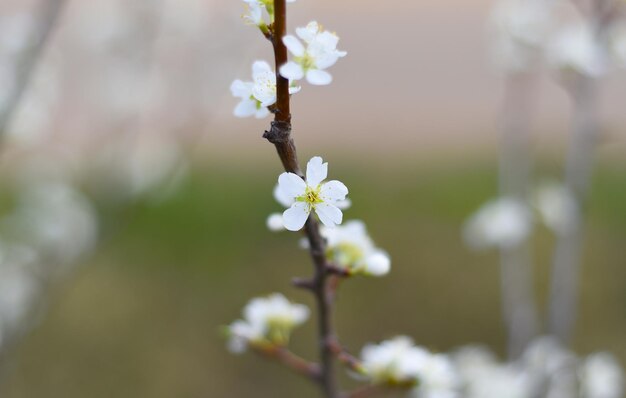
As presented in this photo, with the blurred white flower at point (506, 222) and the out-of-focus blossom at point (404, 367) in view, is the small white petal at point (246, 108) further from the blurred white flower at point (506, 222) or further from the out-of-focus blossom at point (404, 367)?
the blurred white flower at point (506, 222)

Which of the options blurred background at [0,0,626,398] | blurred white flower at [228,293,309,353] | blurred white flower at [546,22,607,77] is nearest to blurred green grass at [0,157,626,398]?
blurred background at [0,0,626,398]

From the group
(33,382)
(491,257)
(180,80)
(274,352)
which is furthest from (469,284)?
(274,352)

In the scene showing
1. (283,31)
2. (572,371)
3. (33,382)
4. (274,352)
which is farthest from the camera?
(33,382)

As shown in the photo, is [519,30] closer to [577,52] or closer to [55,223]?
[577,52]

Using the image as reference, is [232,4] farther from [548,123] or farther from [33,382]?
[548,123]

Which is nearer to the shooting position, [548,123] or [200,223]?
[200,223]

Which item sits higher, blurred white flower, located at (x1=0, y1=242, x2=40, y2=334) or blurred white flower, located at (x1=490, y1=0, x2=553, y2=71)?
blurred white flower, located at (x1=490, y1=0, x2=553, y2=71)

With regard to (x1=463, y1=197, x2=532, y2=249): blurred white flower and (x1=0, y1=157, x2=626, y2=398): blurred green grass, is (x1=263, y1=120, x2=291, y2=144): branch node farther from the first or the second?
(x1=0, y1=157, x2=626, y2=398): blurred green grass
